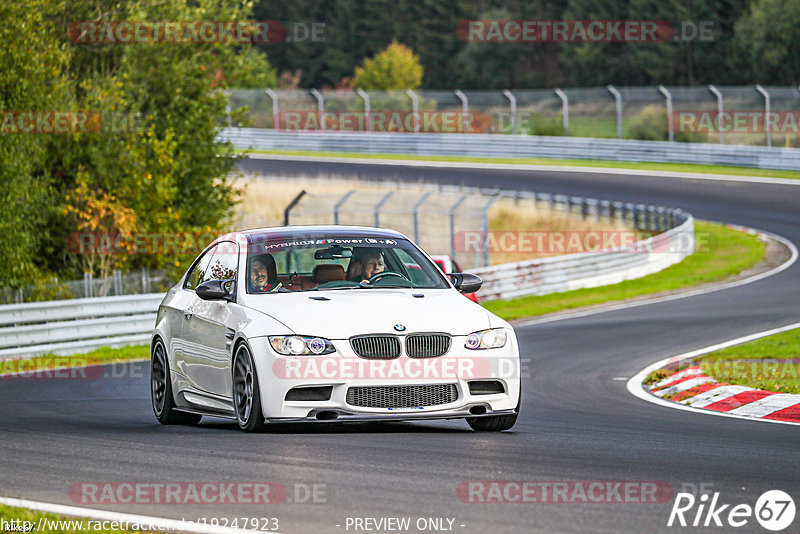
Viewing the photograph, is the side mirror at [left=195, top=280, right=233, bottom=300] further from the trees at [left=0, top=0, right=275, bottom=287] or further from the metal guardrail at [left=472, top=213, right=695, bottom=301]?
the metal guardrail at [left=472, top=213, right=695, bottom=301]

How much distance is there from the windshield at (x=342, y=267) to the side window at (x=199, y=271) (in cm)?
80

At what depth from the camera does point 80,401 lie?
1295cm

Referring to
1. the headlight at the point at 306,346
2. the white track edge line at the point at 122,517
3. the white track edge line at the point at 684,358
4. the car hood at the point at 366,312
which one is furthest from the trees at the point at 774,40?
the white track edge line at the point at 122,517

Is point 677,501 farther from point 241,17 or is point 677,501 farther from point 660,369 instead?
point 241,17

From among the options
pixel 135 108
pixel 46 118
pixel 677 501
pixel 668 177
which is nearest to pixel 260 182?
pixel 668 177

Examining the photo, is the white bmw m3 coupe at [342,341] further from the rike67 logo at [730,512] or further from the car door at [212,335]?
the rike67 logo at [730,512]

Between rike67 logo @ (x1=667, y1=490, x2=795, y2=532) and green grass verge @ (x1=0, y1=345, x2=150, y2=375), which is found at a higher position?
rike67 logo @ (x1=667, y1=490, x2=795, y2=532)

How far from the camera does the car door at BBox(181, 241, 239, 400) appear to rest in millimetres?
9641

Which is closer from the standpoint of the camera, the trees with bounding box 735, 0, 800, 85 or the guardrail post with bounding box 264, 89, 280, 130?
the guardrail post with bounding box 264, 89, 280, 130

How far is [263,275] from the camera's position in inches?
391

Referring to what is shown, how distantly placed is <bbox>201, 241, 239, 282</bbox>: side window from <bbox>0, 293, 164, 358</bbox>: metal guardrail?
924 centimetres

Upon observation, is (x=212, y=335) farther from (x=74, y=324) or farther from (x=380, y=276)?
(x=74, y=324)

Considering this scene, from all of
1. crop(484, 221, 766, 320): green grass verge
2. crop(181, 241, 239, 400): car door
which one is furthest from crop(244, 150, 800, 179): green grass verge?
crop(181, 241, 239, 400): car door

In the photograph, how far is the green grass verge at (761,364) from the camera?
12.6m
